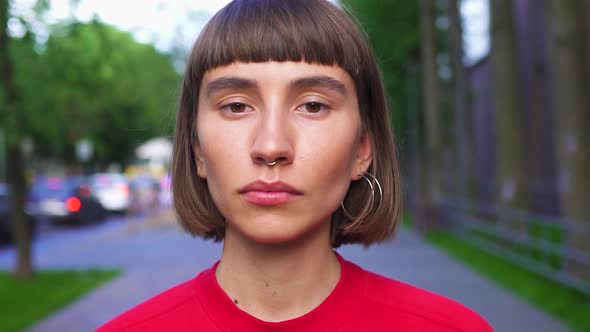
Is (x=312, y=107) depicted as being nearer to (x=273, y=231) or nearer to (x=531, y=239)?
(x=273, y=231)

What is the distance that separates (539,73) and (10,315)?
17.1 metres

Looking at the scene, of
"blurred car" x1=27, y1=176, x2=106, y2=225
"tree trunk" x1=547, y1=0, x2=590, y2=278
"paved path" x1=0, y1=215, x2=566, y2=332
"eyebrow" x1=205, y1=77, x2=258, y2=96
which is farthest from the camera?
"blurred car" x1=27, y1=176, x2=106, y2=225

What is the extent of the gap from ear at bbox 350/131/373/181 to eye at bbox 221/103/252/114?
36cm

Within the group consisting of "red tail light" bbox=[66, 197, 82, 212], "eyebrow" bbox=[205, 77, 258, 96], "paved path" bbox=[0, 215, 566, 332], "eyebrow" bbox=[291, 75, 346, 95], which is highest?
"eyebrow" bbox=[205, 77, 258, 96]

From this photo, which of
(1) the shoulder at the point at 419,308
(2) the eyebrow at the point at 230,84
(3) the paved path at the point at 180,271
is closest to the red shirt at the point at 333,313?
(1) the shoulder at the point at 419,308

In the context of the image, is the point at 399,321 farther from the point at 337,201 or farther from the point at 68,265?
the point at 68,265

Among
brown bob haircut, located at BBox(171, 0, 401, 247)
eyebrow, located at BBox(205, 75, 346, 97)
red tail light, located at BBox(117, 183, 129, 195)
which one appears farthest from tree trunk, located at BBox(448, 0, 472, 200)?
red tail light, located at BBox(117, 183, 129, 195)

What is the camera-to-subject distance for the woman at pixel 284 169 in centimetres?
185

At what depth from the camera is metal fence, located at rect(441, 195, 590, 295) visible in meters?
9.18

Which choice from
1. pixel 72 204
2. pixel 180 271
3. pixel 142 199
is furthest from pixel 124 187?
pixel 180 271

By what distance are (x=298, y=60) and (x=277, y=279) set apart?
0.57 m

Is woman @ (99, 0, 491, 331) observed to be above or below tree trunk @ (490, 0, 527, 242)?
above

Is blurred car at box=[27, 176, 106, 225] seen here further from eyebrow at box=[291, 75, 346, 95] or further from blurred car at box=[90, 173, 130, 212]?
eyebrow at box=[291, 75, 346, 95]

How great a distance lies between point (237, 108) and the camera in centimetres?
193
